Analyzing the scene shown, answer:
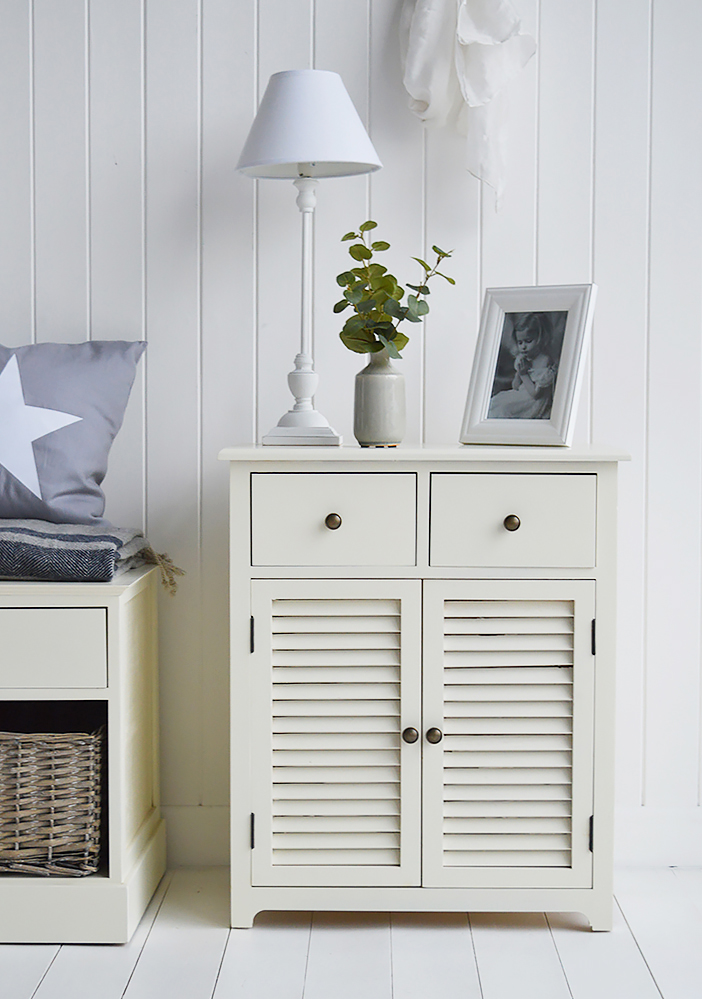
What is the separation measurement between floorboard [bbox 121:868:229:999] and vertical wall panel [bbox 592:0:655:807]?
2.90 ft

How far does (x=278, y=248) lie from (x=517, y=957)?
1418mm

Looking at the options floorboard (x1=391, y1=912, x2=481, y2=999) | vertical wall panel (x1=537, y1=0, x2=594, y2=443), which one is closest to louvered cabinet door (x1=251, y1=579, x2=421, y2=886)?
floorboard (x1=391, y1=912, x2=481, y2=999)

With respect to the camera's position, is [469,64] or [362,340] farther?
[469,64]

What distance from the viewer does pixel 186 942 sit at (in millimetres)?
1655

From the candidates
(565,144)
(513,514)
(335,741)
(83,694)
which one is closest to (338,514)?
(513,514)

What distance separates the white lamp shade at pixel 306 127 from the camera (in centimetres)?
168

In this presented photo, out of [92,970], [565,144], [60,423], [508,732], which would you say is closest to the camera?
[92,970]

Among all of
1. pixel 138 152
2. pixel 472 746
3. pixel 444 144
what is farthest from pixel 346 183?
pixel 472 746

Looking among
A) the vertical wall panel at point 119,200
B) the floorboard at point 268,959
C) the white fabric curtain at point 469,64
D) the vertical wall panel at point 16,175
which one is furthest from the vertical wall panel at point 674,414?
the vertical wall panel at point 16,175

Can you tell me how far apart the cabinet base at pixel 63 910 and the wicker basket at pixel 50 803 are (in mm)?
23

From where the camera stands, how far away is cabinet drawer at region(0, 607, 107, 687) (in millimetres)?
1598

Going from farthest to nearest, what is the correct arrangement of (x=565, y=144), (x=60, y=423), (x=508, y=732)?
1. (x=565, y=144)
2. (x=60, y=423)
3. (x=508, y=732)

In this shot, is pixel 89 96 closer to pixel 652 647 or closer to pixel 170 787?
pixel 170 787

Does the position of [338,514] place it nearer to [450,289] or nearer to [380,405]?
[380,405]
